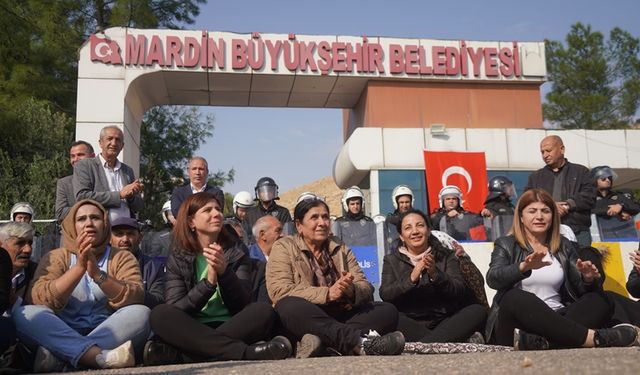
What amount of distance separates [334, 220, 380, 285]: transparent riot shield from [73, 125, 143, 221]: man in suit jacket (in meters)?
2.50

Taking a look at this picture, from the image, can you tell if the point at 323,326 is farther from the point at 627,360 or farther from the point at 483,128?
the point at 483,128

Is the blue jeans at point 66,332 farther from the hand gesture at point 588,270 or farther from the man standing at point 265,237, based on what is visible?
the hand gesture at point 588,270

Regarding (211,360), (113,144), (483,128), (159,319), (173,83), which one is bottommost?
(211,360)

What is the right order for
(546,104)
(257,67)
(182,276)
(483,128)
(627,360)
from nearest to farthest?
(627,360)
(182,276)
(257,67)
(483,128)
(546,104)

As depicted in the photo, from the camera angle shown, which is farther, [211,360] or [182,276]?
[182,276]

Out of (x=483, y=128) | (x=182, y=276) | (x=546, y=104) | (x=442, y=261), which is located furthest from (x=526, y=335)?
(x=546, y=104)

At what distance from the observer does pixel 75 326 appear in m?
4.49

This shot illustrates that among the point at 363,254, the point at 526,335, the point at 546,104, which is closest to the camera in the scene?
the point at 526,335

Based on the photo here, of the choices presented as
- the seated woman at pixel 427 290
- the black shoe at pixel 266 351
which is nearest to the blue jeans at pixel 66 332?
the black shoe at pixel 266 351

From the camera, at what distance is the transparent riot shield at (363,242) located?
7.77 m

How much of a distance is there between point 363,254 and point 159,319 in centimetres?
381

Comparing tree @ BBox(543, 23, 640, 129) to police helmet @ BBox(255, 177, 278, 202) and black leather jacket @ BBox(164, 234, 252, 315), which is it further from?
black leather jacket @ BBox(164, 234, 252, 315)

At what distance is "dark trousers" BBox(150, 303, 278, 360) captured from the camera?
14.2 feet

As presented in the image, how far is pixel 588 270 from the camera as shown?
15.4 feet
